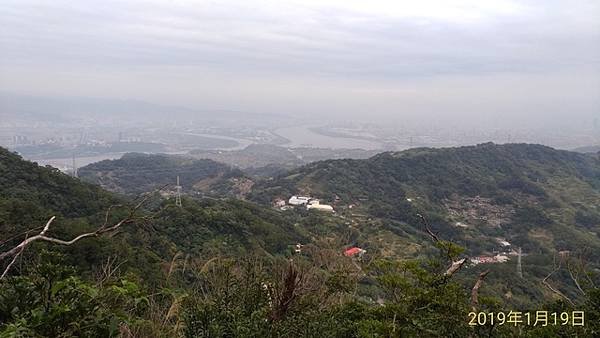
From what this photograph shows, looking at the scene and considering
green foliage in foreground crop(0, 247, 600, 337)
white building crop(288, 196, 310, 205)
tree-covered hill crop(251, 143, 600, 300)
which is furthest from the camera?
white building crop(288, 196, 310, 205)

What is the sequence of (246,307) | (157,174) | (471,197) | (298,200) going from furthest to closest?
1. (157,174)
2. (471,197)
3. (298,200)
4. (246,307)

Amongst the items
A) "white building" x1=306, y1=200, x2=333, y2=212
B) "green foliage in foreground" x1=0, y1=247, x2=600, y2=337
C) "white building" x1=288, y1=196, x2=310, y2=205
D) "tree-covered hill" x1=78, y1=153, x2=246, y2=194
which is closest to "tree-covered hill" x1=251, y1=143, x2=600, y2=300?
"white building" x1=306, y1=200, x2=333, y2=212

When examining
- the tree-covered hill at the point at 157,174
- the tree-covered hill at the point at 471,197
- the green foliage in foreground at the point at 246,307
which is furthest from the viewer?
the tree-covered hill at the point at 157,174

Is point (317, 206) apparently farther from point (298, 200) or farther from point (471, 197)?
point (471, 197)

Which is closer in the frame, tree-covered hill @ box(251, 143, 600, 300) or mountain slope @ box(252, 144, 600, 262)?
tree-covered hill @ box(251, 143, 600, 300)

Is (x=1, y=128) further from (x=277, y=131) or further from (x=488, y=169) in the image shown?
(x=488, y=169)

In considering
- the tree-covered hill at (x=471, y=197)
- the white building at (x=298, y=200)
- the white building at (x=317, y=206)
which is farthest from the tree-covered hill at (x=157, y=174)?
the white building at (x=317, y=206)

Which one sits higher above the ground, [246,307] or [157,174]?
[246,307]

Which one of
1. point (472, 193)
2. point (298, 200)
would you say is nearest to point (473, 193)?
point (472, 193)

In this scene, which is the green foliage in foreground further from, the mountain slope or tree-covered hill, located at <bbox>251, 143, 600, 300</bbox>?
the mountain slope

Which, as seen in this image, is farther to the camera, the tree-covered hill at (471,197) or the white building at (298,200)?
the white building at (298,200)

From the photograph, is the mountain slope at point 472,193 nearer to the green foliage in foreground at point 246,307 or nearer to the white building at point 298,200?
the white building at point 298,200
